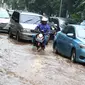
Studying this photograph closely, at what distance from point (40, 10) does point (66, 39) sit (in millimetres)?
45143

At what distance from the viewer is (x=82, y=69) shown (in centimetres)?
1352

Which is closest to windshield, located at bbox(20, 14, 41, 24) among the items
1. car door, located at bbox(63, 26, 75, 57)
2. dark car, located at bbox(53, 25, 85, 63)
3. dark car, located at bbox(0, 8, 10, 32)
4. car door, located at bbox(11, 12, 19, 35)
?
car door, located at bbox(11, 12, 19, 35)

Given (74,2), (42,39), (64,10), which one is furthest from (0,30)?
(64,10)

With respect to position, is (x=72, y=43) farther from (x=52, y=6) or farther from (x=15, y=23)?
(x=52, y=6)

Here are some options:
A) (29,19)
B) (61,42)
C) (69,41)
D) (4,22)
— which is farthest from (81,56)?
(4,22)

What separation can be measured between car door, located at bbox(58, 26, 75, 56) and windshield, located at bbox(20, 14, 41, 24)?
643 centimetres

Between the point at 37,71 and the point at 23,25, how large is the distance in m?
10.9

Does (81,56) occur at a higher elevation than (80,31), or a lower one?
lower

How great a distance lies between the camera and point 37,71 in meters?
11.9

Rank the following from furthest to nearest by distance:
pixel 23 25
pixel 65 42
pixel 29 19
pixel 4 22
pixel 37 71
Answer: pixel 4 22 < pixel 29 19 < pixel 23 25 < pixel 65 42 < pixel 37 71

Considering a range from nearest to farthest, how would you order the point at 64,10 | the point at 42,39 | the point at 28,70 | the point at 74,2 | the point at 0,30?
the point at 28,70 < the point at 42,39 < the point at 0,30 < the point at 74,2 < the point at 64,10

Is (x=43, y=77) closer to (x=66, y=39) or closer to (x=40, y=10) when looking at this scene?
(x=66, y=39)

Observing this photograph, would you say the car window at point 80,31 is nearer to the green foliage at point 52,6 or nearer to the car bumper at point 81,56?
the car bumper at point 81,56

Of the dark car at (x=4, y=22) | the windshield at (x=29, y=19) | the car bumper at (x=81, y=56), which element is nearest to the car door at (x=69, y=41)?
the car bumper at (x=81, y=56)
